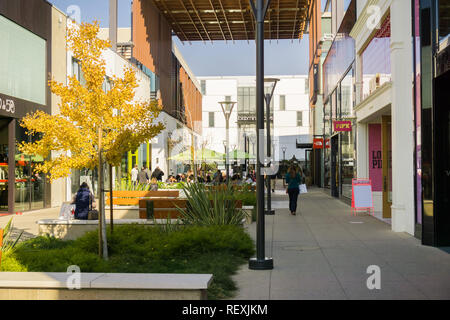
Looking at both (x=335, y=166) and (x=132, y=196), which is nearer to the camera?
(x=132, y=196)

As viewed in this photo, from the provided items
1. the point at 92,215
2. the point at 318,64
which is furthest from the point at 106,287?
the point at 318,64

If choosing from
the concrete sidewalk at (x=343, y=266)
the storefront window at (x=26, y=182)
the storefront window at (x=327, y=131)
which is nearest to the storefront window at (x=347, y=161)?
the storefront window at (x=327, y=131)

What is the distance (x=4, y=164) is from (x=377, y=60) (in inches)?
543

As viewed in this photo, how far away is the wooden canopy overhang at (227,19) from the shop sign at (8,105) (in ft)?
71.3

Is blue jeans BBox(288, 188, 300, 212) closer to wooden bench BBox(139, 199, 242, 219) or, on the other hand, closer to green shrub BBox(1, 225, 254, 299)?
wooden bench BBox(139, 199, 242, 219)

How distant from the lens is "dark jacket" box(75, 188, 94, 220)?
12.4m

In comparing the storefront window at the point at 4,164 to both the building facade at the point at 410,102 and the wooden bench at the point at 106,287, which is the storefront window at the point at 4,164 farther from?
the wooden bench at the point at 106,287

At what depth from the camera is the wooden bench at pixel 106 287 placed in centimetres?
552

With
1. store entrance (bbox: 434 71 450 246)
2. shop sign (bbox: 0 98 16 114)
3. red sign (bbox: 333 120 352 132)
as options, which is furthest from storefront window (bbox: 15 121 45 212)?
store entrance (bbox: 434 71 450 246)

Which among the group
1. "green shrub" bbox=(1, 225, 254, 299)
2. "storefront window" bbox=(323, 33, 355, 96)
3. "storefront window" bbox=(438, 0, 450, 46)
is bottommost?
"green shrub" bbox=(1, 225, 254, 299)

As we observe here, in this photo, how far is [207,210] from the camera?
→ 1189cm

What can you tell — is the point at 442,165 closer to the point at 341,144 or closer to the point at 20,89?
the point at 341,144

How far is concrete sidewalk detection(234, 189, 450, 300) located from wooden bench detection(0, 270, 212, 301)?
3.71ft
